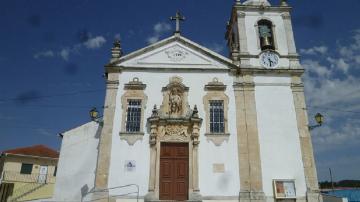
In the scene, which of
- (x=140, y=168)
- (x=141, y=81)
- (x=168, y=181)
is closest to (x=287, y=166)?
(x=168, y=181)

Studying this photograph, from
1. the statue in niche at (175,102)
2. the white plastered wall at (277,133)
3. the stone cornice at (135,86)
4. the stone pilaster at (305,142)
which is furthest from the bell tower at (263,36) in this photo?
the stone cornice at (135,86)

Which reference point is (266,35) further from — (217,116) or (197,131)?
(197,131)

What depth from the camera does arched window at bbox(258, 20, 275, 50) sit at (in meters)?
18.6

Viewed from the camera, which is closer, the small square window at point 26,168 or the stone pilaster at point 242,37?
the stone pilaster at point 242,37

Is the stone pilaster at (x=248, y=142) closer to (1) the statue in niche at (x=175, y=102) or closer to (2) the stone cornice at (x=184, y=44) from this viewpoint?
(2) the stone cornice at (x=184, y=44)

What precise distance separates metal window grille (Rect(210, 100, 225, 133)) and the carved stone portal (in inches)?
33.0

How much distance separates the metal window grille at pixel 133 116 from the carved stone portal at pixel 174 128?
30.4 inches

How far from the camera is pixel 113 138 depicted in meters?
15.9

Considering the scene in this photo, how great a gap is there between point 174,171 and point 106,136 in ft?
12.6

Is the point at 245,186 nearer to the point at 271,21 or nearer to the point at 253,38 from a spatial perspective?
the point at 253,38

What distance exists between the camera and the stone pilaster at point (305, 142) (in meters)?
15.2

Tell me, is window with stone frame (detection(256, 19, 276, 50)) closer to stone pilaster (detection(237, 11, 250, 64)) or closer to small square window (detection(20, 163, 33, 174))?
stone pilaster (detection(237, 11, 250, 64))

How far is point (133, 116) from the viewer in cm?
1647

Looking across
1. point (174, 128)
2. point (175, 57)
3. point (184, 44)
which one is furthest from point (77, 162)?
point (184, 44)
